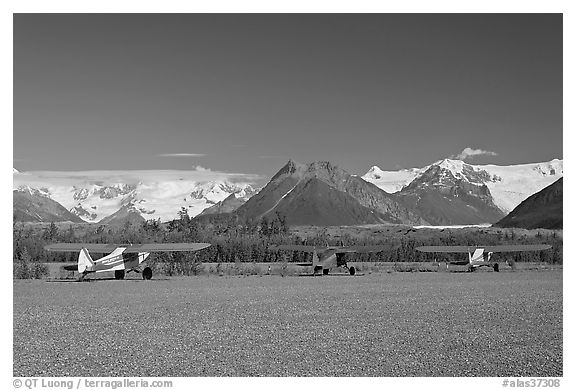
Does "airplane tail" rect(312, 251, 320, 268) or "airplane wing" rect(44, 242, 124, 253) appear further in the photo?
"airplane tail" rect(312, 251, 320, 268)

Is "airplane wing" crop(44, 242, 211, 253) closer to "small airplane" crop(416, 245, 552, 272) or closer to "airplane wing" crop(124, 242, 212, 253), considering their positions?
"airplane wing" crop(124, 242, 212, 253)

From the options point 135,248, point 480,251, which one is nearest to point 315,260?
point 135,248

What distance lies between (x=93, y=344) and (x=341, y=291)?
1276 cm

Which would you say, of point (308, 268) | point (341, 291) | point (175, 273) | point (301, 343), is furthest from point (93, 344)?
point (308, 268)

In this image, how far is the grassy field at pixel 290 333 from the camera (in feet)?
34.7

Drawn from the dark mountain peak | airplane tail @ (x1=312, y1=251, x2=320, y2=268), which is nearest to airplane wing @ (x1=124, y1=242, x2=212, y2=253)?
airplane tail @ (x1=312, y1=251, x2=320, y2=268)

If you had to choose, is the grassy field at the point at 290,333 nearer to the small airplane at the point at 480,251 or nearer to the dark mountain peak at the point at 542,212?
the small airplane at the point at 480,251

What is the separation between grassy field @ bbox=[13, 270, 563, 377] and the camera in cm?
1059

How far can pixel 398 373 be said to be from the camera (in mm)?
10195

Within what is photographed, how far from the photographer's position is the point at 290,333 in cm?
1365

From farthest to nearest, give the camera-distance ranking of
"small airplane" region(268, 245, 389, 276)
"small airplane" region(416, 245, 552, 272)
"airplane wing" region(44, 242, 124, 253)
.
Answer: "small airplane" region(416, 245, 552, 272) < "small airplane" region(268, 245, 389, 276) < "airplane wing" region(44, 242, 124, 253)

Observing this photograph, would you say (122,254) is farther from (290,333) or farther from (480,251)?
(480,251)

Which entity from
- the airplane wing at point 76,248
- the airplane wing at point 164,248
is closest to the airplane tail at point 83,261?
the airplane wing at point 76,248
